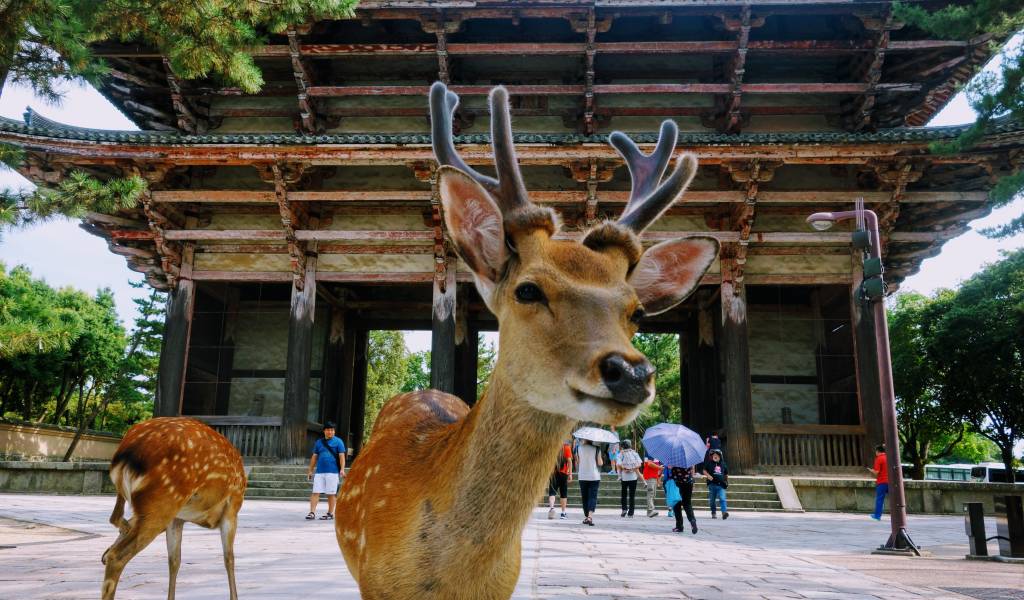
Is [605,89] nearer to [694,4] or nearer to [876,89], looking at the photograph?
[694,4]

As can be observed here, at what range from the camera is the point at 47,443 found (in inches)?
1040

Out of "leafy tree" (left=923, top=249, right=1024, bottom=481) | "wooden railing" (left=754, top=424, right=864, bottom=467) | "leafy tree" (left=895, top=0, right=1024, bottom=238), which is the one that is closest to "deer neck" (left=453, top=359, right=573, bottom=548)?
"leafy tree" (left=895, top=0, right=1024, bottom=238)

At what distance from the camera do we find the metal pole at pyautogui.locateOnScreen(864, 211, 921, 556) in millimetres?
8203

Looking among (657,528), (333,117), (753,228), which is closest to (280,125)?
(333,117)

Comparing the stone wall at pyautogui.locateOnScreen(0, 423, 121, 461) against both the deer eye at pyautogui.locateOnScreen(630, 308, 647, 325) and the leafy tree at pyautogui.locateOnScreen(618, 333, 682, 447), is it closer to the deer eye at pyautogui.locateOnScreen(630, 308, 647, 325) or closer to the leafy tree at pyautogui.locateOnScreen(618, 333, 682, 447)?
the leafy tree at pyautogui.locateOnScreen(618, 333, 682, 447)

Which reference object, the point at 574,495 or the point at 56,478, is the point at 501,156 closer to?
the point at 574,495

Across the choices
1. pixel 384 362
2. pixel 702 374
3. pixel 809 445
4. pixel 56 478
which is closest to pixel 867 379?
pixel 809 445

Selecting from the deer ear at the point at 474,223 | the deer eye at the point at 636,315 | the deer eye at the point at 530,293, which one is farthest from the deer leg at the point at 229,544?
the deer eye at the point at 636,315

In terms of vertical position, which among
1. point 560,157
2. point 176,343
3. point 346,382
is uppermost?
point 560,157

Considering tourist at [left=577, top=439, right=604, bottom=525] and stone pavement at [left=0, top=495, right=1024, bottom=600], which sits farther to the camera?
tourist at [left=577, top=439, right=604, bottom=525]

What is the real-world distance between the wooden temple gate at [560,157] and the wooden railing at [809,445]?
1.8 inches

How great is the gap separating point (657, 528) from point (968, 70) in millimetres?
12290

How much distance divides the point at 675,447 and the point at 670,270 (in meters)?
8.84

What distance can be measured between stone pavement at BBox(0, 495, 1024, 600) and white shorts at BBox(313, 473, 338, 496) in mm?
512
